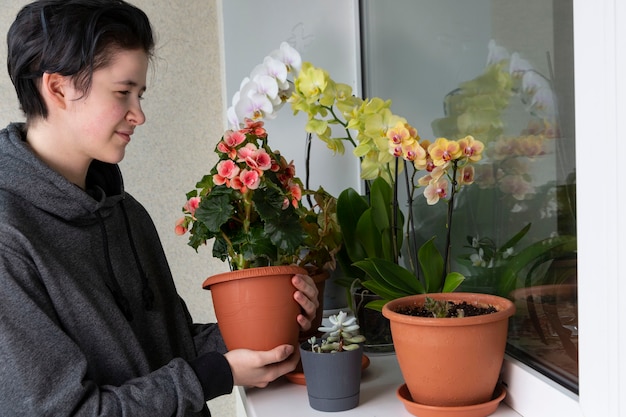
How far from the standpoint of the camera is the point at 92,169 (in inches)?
52.8

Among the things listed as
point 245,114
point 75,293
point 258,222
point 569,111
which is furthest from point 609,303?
point 245,114

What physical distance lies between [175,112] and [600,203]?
1511 millimetres

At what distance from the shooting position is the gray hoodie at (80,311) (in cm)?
100

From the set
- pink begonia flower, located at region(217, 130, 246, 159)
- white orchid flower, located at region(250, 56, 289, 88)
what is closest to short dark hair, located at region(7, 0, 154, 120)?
pink begonia flower, located at region(217, 130, 246, 159)

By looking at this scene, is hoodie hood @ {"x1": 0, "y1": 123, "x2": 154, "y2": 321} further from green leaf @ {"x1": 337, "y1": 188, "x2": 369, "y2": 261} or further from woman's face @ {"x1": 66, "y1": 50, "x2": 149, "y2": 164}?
green leaf @ {"x1": 337, "y1": 188, "x2": 369, "y2": 261}

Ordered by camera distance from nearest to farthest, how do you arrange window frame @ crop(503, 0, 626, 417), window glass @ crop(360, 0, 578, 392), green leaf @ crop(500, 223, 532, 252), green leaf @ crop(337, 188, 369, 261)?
window frame @ crop(503, 0, 626, 417), window glass @ crop(360, 0, 578, 392), green leaf @ crop(500, 223, 532, 252), green leaf @ crop(337, 188, 369, 261)

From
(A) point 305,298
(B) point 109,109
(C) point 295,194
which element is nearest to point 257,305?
(A) point 305,298

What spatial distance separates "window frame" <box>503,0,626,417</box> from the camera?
0.75m

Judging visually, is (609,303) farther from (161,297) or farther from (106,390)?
(161,297)

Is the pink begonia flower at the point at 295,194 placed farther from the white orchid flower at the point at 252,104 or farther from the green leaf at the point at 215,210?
the white orchid flower at the point at 252,104

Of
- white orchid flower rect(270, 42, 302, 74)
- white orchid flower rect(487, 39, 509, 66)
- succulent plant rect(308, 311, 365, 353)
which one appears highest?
white orchid flower rect(270, 42, 302, 74)

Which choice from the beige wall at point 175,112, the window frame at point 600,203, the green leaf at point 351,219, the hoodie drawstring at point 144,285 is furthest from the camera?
the beige wall at point 175,112

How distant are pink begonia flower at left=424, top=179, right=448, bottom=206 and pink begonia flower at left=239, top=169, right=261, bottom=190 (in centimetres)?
28

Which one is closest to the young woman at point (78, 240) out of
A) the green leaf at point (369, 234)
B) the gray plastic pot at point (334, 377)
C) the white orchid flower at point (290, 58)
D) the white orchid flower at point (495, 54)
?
the gray plastic pot at point (334, 377)
